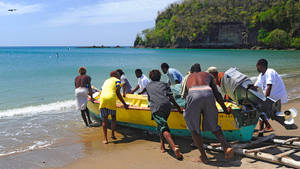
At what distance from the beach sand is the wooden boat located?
12.8 inches

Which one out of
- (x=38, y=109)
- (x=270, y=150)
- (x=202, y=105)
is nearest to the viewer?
(x=202, y=105)

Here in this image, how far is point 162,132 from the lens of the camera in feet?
17.6

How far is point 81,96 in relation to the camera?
7.75 m

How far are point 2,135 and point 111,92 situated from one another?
3.51m

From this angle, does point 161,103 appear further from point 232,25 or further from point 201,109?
point 232,25

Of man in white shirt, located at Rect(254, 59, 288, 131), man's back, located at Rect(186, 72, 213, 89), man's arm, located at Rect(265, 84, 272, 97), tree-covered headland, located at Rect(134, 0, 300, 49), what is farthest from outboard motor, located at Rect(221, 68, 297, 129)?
tree-covered headland, located at Rect(134, 0, 300, 49)

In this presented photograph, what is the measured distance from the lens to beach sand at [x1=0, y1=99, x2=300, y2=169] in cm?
488

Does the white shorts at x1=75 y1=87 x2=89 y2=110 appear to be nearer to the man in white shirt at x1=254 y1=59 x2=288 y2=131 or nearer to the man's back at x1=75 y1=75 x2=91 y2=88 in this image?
the man's back at x1=75 y1=75 x2=91 y2=88

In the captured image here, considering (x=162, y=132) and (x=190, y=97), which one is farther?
(x=162, y=132)

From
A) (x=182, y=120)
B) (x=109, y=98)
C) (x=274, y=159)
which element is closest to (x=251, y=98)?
(x=274, y=159)

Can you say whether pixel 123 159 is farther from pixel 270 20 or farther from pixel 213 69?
pixel 270 20

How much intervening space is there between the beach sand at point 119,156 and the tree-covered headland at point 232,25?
89.9 m

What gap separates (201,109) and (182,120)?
4.67 feet

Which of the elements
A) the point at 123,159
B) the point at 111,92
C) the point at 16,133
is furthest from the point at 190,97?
the point at 16,133
